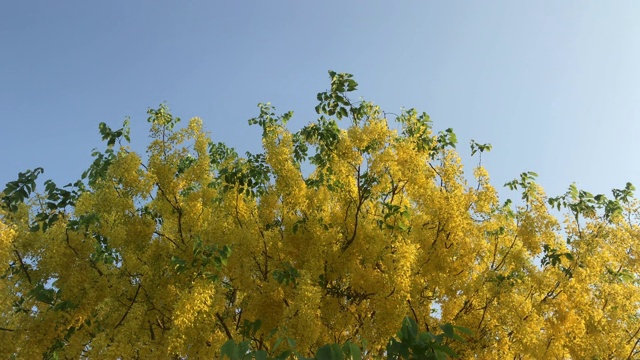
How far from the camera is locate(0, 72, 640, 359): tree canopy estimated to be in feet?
15.8

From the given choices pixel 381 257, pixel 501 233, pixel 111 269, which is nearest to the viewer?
pixel 381 257

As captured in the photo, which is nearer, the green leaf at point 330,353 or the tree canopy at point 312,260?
the green leaf at point 330,353

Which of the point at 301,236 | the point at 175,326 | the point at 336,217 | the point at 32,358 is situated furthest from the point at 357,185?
the point at 32,358

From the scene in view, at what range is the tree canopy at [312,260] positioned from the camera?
15.8 ft

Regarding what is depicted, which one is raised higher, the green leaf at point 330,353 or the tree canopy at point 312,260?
the tree canopy at point 312,260

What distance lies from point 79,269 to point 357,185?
2955 millimetres

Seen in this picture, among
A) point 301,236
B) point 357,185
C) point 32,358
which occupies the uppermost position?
point 357,185

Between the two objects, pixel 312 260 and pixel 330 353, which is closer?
Answer: pixel 330 353

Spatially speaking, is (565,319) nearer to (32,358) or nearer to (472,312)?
(472,312)

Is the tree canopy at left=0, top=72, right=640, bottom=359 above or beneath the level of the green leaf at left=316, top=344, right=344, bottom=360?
above

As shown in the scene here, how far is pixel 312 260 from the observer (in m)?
5.17

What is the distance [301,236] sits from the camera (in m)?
5.37

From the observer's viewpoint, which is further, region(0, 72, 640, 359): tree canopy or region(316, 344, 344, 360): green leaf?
region(0, 72, 640, 359): tree canopy

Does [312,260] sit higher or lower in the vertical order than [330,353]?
higher
